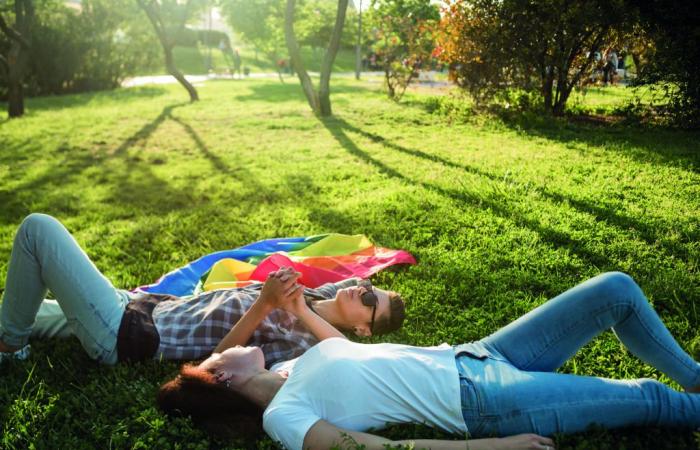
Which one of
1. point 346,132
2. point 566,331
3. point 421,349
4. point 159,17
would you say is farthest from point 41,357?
point 159,17

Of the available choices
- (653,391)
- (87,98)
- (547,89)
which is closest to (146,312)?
(653,391)

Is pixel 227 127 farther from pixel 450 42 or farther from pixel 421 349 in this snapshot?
pixel 421 349

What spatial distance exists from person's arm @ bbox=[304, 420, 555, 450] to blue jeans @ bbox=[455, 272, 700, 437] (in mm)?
176

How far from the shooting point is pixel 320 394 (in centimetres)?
225

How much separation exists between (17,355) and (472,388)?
2.75 m

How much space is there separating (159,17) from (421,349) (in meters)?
17.6

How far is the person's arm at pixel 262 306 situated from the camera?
292 centimetres

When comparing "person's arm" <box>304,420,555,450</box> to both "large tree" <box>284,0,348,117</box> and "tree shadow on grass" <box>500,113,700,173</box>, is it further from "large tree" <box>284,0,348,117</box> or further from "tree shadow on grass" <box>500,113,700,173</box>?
"large tree" <box>284,0,348,117</box>

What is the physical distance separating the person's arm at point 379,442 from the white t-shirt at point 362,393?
45mm

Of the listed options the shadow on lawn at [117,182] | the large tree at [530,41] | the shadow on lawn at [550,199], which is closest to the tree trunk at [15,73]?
the shadow on lawn at [117,182]

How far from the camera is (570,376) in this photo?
238cm

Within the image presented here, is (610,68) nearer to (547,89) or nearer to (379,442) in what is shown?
(547,89)

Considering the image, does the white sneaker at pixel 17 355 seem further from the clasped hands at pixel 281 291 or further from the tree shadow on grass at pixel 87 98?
the tree shadow on grass at pixel 87 98

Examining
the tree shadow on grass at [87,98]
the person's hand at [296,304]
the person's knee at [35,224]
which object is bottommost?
the person's hand at [296,304]
